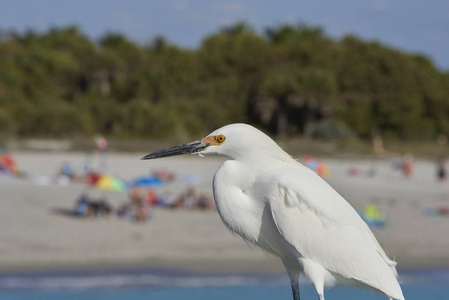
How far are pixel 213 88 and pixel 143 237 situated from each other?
29532 millimetres

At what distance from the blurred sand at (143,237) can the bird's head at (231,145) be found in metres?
8.70

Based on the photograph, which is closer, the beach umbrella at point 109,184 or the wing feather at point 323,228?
the wing feather at point 323,228

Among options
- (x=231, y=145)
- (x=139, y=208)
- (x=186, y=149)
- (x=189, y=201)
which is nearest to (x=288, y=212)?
(x=231, y=145)

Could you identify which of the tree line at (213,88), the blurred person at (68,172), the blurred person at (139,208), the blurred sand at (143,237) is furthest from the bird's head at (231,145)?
the tree line at (213,88)

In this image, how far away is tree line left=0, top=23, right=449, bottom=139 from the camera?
36.2 m

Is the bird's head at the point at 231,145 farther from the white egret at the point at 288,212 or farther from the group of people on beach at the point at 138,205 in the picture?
the group of people on beach at the point at 138,205

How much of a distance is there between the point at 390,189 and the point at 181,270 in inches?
466

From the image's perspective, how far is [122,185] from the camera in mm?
17578

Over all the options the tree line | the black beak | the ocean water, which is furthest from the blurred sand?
the tree line

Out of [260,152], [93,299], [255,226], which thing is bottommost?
[93,299]

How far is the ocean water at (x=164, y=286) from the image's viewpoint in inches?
454

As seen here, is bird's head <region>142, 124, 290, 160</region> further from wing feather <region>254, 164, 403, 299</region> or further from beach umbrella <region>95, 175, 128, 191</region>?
beach umbrella <region>95, 175, 128, 191</region>

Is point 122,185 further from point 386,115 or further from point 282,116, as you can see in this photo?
point 386,115

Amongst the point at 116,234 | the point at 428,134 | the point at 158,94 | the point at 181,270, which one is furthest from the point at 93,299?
the point at 428,134
